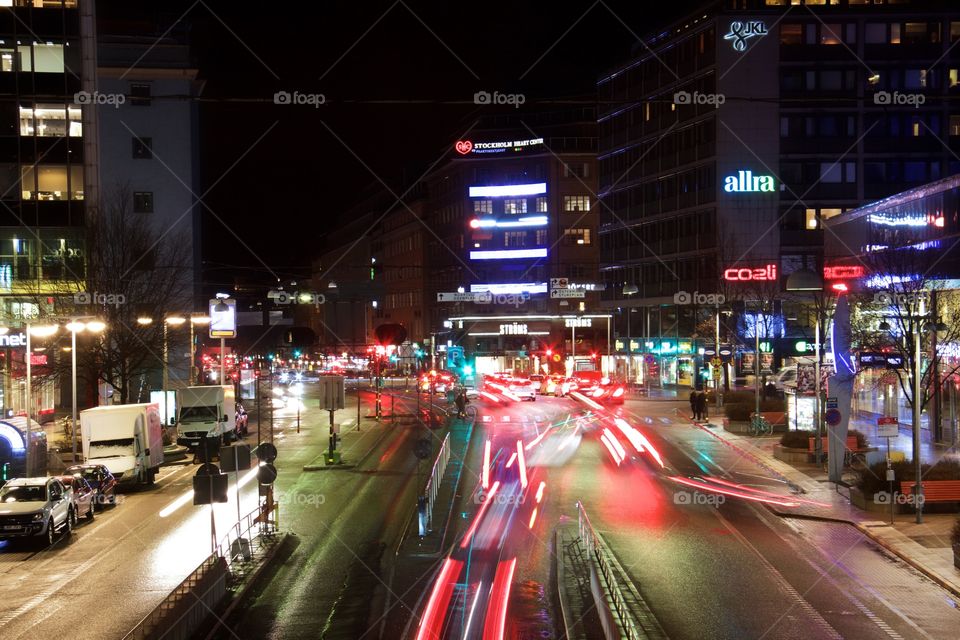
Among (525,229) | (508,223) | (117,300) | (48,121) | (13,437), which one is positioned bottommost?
(13,437)

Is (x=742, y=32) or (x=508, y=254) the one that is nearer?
(x=742, y=32)

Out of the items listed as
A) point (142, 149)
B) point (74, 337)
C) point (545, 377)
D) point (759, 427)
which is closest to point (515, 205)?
point (545, 377)

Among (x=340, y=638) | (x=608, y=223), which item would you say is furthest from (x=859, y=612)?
(x=608, y=223)

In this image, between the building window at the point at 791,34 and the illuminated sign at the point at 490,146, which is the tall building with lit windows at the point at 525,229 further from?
the building window at the point at 791,34

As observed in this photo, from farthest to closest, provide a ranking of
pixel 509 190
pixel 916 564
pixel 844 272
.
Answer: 1. pixel 509 190
2. pixel 844 272
3. pixel 916 564

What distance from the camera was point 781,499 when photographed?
2861 centimetres

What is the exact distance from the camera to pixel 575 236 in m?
116

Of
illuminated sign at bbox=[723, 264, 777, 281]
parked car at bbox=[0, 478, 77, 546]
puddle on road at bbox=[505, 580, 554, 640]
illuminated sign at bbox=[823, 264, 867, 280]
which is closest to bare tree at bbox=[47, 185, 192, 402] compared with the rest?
parked car at bbox=[0, 478, 77, 546]

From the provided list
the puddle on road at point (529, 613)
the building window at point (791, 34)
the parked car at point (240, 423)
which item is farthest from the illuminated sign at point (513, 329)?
the puddle on road at point (529, 613)

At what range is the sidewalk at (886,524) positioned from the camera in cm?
2005

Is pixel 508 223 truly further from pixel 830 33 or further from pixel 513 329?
pixel 830 33

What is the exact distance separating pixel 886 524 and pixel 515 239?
3770 inches

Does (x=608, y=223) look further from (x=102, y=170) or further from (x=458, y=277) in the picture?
(x=102, y=170)

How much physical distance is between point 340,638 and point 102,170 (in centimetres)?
5693
